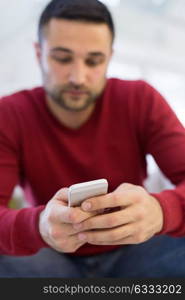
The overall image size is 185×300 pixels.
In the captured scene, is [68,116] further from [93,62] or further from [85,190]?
[85,190]

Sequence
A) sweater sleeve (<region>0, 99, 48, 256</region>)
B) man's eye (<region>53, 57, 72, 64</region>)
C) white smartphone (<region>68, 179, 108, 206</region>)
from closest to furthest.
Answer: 1. white smartphone (<region>68, 179, 108, 206</region>)
2. sweater sleeve (<region>0, 99, 48, 256</region>)
3. man's eye (<region>53, 57, 72, 64</region>)

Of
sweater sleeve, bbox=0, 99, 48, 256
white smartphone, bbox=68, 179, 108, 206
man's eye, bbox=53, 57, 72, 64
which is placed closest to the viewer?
white smartphone, bbox=68, 179, 108, 206

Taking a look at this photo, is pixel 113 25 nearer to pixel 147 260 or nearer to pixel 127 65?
pixel 127 65

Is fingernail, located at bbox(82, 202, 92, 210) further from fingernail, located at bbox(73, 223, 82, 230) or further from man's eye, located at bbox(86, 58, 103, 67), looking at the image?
man's eye, located at bbox(86, 58, 103, 67)

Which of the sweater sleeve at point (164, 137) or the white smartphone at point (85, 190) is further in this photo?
the sweater sleeve at point (164, 137)

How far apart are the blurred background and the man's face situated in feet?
0.25

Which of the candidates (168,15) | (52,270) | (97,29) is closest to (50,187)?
(52,270)

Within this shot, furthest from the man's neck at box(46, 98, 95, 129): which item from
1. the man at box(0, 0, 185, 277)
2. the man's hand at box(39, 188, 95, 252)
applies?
the man's hand at box(39, 188, 95, 252)

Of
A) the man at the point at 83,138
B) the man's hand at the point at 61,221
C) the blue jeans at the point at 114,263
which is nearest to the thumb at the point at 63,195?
the man's hand at the point at 61,221

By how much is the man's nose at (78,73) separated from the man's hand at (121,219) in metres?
Answer: 0.26

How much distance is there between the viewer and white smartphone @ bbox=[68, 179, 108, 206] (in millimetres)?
428

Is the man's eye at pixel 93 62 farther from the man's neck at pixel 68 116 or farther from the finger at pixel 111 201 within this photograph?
the finger at pixel 111 201

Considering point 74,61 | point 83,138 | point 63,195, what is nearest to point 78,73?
point 74,61

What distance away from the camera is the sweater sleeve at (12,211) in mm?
537
